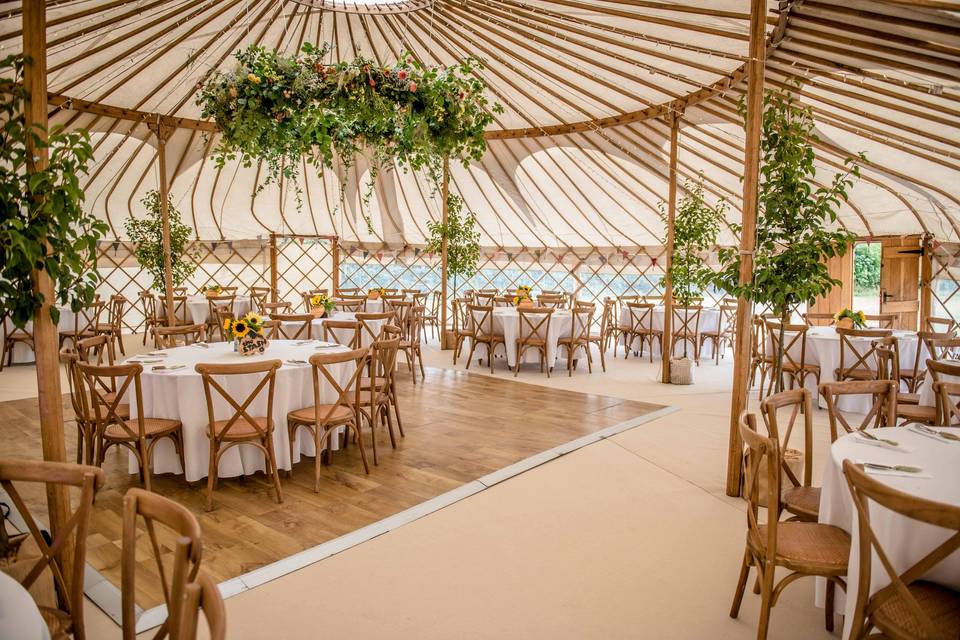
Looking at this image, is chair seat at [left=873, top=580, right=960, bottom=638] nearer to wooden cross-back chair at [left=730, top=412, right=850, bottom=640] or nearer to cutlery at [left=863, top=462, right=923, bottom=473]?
wooden cross-back chair at [left=730, top=412, right=850, bottom=640]

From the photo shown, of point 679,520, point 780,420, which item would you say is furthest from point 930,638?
point 780,420

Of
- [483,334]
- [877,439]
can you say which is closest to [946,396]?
[877,439]

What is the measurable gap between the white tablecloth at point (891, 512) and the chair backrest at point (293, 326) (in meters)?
4.66

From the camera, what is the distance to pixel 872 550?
1.65 meters

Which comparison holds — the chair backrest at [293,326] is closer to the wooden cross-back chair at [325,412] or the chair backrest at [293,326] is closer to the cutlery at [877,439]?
the wooden cross-back chair at [325,412]

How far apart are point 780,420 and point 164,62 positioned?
649 centimetres

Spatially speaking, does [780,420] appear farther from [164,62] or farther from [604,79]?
[164,62]

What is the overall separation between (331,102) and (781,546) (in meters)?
3.04

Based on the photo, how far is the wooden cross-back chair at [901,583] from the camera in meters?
1.36

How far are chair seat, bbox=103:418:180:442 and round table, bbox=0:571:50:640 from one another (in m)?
2.06

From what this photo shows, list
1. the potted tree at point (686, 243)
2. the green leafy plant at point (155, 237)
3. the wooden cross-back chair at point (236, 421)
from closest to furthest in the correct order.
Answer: the wooden cross-back chair at point (236, 421), the potted tree at point (686, 243), the green leafy plant at point (155, 237)

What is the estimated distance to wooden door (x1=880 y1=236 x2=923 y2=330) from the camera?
7504 millimetres

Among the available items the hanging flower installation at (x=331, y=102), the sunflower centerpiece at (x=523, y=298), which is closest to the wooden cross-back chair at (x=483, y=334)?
the sunflower centerpiece at (x=523, y=298)

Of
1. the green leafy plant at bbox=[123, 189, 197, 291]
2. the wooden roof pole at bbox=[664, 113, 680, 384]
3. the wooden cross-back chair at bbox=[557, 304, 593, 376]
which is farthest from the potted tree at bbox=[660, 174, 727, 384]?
the green leafy plant at bbox=[123, 189, 197, 291]
